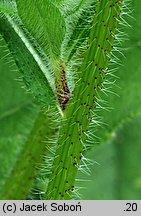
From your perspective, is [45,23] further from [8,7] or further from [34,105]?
[34,105]

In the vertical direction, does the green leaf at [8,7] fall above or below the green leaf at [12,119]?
above

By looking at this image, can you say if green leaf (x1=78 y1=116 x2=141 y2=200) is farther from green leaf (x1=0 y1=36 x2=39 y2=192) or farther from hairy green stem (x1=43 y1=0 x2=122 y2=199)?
hairy green stem (x1=43 y1=0 x2=122 y2=199)

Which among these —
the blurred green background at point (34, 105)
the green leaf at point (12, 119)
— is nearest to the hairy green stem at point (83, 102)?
the blurred green background at point (34, 105)

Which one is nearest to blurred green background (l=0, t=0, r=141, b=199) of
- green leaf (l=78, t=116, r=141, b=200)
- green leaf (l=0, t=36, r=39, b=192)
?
green leaf (l=0, t=36, r=39, b=192)

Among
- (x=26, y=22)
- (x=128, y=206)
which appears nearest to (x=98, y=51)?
(x=26, y=22)

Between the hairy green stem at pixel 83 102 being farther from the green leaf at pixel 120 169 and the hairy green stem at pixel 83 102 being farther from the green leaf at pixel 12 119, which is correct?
the green leaf at pixel 120 169

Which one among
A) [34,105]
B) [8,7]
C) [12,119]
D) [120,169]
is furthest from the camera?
[120,169]

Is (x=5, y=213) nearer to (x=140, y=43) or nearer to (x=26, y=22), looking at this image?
(x=26, y=22)

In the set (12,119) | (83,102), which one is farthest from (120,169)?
(83,102)
